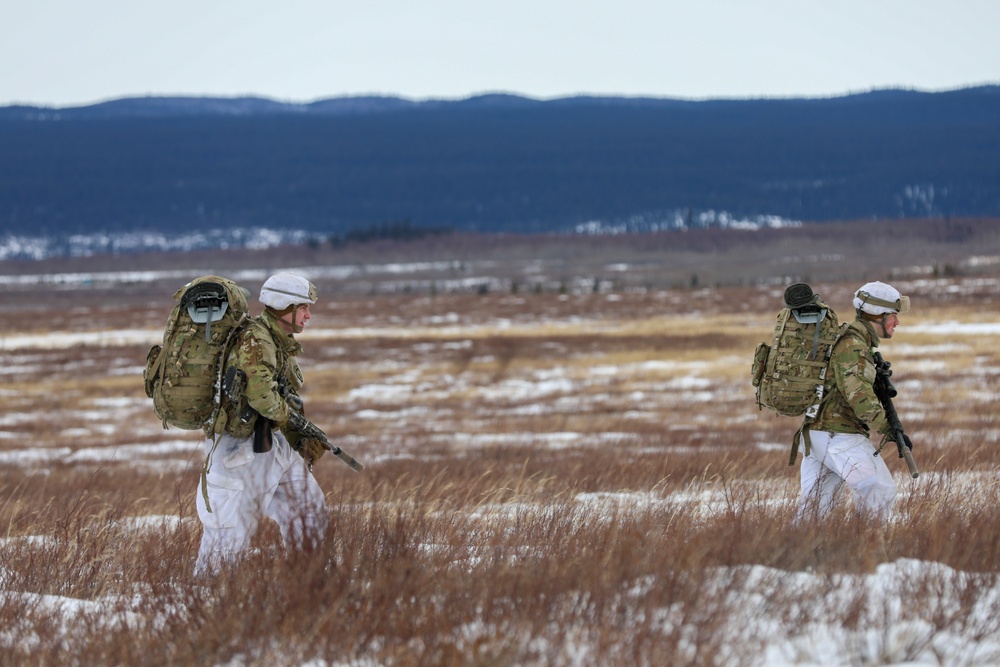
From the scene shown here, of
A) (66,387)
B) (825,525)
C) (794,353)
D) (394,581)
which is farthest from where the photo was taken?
(66,387)

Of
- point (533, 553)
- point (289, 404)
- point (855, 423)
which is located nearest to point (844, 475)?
point (855, 423)

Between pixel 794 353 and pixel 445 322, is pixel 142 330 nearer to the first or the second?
pixel 445 322

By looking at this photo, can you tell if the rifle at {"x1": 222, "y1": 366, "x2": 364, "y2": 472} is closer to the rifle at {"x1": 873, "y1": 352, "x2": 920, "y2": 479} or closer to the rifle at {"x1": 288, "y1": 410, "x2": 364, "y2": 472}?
the rifle at {"x1": 288, "y1": 410, "x2": 364, "y2": 472}

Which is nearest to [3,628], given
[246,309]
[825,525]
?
[246,309]

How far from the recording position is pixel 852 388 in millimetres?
6410

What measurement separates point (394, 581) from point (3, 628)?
1.66 meters

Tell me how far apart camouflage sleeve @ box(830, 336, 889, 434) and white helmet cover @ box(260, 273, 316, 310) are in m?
3.12

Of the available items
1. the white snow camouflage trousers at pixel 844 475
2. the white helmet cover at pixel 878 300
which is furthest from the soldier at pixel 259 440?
the white helmet cover at pixel 878 300

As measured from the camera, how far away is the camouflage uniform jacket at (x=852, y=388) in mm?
6426

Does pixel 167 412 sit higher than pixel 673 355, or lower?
higher

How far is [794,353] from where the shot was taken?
6.75 metres

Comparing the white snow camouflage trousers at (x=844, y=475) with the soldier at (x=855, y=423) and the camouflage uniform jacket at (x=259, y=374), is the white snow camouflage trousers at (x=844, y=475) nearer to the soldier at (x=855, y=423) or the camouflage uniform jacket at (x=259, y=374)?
the soldier at (x=855, y=423)

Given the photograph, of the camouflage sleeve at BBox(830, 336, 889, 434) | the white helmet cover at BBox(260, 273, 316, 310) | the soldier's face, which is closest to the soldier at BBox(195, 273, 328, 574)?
the white helmet cover at BBox(260, 273, 316, 310)

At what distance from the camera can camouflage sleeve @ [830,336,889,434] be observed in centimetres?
641
